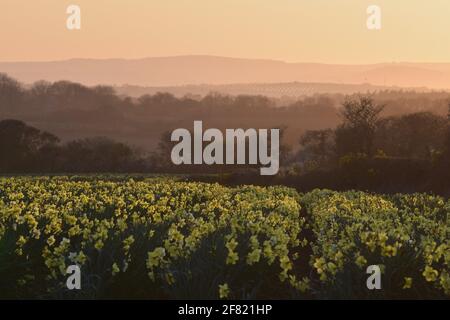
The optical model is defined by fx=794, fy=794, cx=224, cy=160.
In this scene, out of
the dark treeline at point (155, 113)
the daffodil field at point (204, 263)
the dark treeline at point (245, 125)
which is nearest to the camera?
the daffodil field at point (204, 263)

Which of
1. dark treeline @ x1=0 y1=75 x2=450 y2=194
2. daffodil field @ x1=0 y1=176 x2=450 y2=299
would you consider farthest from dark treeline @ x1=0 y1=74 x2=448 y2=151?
daffodil field @ x1=0 y1=176 x2=450 y2=299

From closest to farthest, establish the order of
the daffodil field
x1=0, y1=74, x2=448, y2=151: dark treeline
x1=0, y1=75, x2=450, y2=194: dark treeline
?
the daffodil field
x1=0, y1=75, x2=450, y2=194: dark treeline
x1=0, y1=74, x2=448, y2=151: dark treeline

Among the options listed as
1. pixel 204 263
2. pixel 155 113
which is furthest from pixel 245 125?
pixel 204 263

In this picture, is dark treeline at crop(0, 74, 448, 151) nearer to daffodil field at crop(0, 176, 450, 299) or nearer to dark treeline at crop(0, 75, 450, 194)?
dark treeline at crop(0, 75, 450, 194)

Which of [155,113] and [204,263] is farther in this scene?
[155,113]

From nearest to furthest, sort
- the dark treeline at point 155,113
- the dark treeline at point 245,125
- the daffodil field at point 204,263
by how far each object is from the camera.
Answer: the daffodil field at point 204,263 < the dark treeline at point 245,125 < the dark treeline at point 155,113

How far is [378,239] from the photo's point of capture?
396 inches

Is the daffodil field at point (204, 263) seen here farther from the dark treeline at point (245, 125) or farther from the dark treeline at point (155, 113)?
the dark treeline at point (155, 113)

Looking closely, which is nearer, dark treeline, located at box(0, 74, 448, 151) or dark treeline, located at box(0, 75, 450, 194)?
dark treeline, located at box(0, 75, 450, 194)

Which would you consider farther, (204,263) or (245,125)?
(245,125)

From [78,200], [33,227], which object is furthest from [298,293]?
[78,200]

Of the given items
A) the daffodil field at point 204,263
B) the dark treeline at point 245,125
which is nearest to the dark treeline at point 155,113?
the dark treeline at point 245,125

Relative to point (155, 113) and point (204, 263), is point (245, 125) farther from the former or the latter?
point (204, 263)

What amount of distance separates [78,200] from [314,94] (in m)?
156
